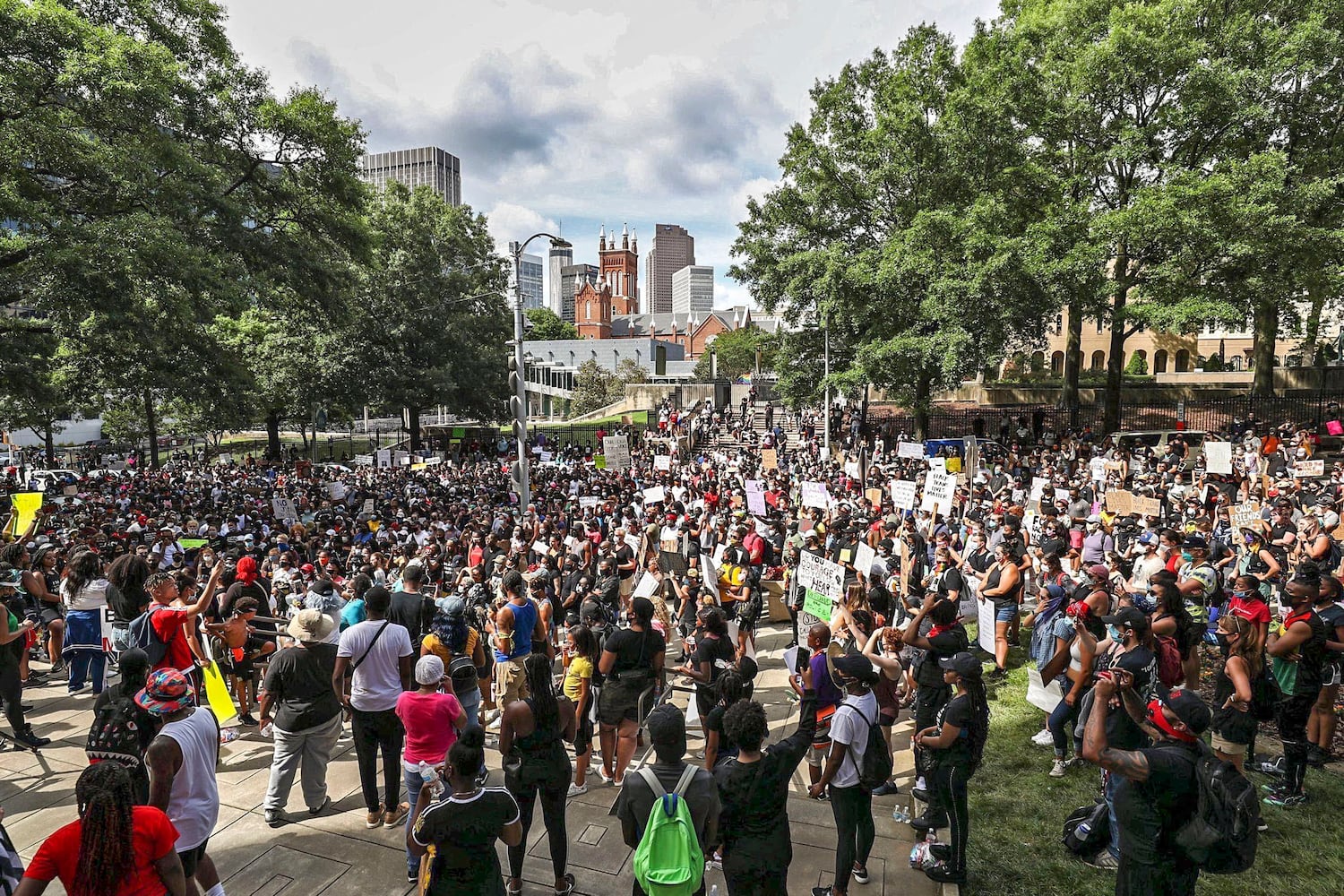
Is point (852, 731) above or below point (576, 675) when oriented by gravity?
above

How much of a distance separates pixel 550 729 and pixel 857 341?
84.8 ft

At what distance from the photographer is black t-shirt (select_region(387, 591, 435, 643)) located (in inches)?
254

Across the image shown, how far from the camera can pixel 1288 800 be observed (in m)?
5.79

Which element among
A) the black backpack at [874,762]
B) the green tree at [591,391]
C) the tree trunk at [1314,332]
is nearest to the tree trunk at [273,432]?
the green tree at [591,391]

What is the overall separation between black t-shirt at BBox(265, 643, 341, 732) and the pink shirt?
1.12 meters

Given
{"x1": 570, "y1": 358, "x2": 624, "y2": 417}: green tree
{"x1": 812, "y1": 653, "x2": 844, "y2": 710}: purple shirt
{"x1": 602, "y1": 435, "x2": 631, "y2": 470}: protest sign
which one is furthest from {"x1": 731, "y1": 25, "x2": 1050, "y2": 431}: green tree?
{"x1": 570, "y1": 358, "x2": 624, "y2": 417}: green tree

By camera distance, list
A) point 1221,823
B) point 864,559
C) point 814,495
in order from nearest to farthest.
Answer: point 1221,823, point 864,559, point 814,495

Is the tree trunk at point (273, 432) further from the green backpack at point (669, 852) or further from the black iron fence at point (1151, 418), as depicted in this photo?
the green backpack at point (669, 852)

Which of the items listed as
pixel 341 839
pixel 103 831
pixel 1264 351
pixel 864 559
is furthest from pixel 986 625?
pixel 1264 351

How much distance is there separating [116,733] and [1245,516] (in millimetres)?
14196

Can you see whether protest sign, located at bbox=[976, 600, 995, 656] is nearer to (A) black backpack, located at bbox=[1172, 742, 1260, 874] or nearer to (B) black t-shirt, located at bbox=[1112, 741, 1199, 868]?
(B) black t-shirt, located at bbox=[1112, 741, 1199, 868]

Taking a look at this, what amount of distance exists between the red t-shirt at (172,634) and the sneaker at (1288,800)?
8996 mm

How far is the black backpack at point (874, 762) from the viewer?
4.53 meters

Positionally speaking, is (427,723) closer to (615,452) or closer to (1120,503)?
(1120,503)
